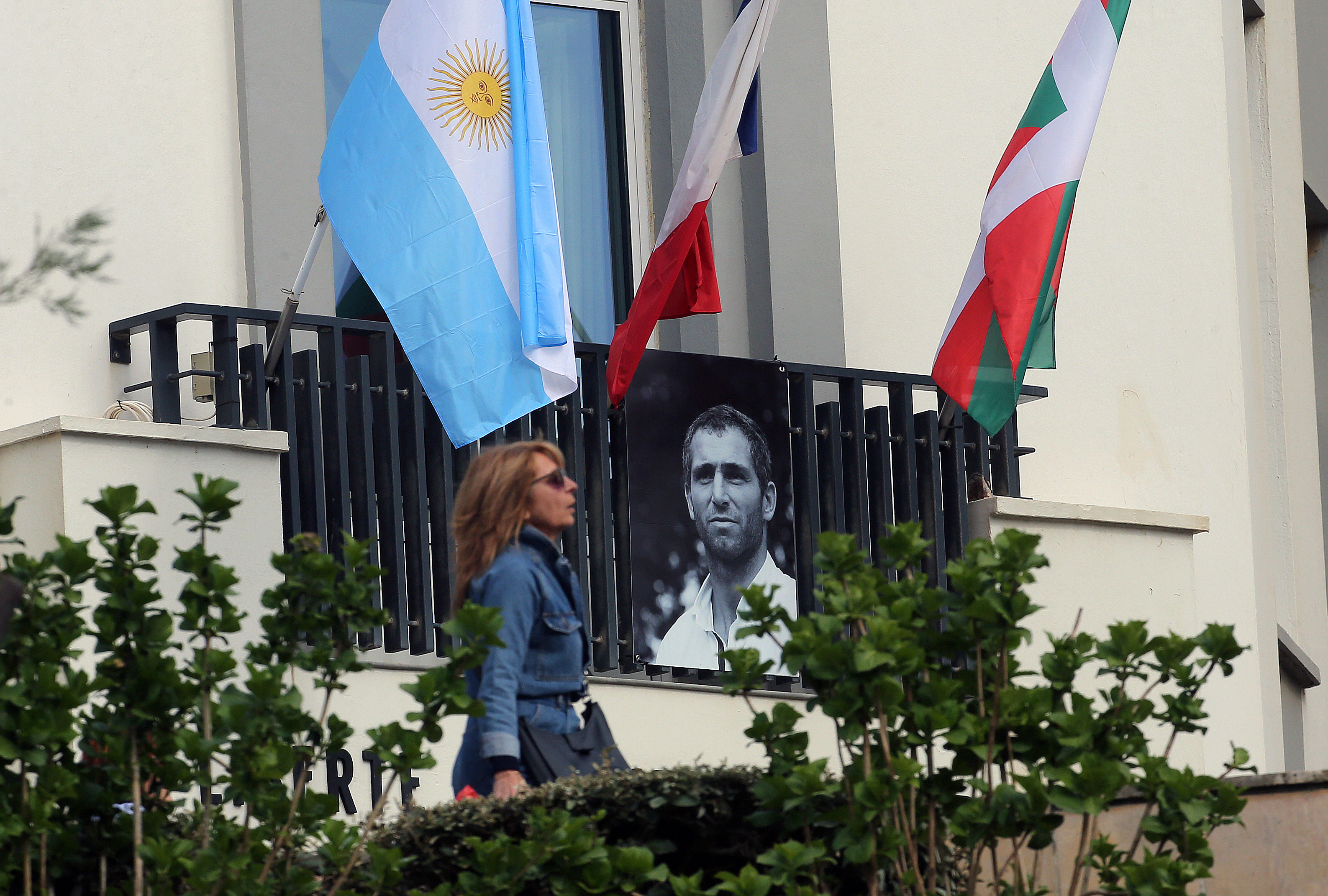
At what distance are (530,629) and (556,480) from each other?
0.42 metres

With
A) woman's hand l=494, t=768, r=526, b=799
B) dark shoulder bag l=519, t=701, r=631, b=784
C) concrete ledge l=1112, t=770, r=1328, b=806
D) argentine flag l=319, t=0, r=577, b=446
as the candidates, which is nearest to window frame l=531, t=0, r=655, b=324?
argentine flag l=319, t=0, r=577, b=446

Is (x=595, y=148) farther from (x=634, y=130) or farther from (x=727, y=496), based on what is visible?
(x=727, y=496)

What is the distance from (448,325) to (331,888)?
2905mm

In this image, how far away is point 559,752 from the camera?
521 centimetres

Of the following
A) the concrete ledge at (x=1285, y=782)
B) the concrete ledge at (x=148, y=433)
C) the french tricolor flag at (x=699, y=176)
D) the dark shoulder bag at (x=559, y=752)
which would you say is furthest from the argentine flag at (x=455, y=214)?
the concrete ledge at (x=1285, y=782)

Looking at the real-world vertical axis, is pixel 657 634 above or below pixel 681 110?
below

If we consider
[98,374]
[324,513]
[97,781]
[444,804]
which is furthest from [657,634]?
[97,781]

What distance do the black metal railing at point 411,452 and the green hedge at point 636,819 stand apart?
103 inches

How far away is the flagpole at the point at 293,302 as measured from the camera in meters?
6.98

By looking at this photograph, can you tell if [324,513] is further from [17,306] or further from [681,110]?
[681,110]

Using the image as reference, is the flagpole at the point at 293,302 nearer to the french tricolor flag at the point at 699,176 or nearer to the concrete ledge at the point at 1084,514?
the french tricolor flag at the point at 699,176

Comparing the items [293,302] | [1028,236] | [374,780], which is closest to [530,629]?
[374,780]

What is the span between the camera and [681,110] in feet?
30.0

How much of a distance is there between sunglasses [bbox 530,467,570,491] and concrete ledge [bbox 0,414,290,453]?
172 centimetres
